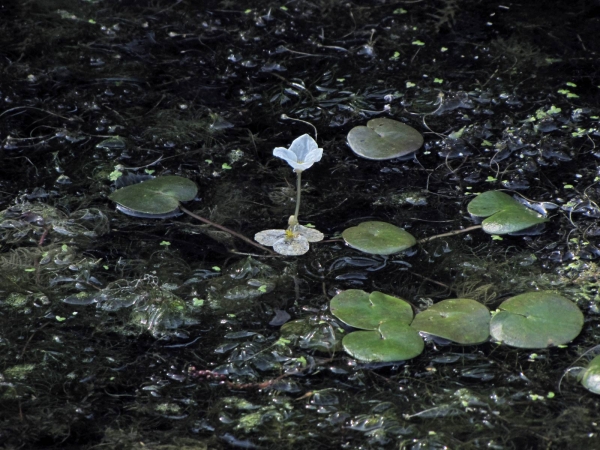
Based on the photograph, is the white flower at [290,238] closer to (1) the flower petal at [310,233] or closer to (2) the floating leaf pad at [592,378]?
(1) the flower petal at [310,233]

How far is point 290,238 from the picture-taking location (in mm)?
2455

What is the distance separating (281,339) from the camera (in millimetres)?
2121

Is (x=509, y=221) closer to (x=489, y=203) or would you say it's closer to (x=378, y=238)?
(x=489, y=203)

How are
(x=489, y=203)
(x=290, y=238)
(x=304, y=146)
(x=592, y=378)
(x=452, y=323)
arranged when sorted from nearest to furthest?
(x=592, y=378) → (x=452, y=323) → (x=304, y=146) → (x=290, y=238) → (x=489, y=203)

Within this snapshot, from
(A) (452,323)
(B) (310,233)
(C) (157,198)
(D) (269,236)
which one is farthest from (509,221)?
(C) (157,198)

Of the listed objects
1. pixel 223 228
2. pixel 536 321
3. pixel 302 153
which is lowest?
pixel 223 228

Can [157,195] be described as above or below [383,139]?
below

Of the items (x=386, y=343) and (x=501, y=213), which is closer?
(x=386, y=343)

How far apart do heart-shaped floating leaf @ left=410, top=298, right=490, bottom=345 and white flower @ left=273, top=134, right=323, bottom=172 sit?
562 mm

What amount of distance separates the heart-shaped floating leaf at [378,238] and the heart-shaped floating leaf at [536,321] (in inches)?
15.5

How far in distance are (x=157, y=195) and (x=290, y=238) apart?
499mm

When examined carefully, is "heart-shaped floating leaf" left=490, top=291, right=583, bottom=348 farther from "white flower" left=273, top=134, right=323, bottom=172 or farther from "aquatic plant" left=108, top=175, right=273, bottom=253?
"aquatic plant" left=108, top=175, right=273, bottom=253

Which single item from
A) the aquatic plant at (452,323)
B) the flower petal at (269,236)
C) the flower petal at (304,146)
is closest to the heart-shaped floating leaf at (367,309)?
the aquatic plant at (452,323)

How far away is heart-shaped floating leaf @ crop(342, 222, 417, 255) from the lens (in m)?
2.40
